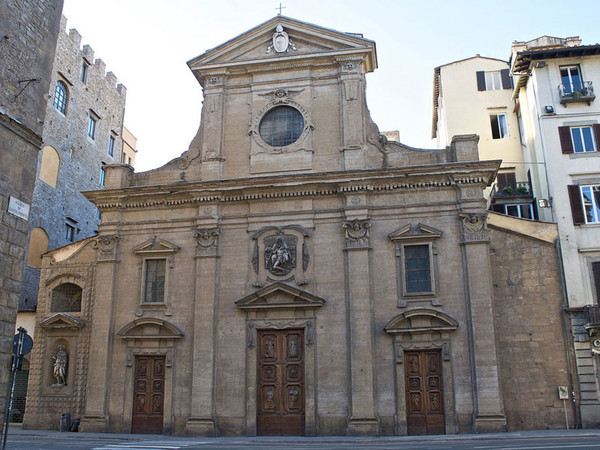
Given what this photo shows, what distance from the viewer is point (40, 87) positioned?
533 inches

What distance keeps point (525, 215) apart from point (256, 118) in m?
13.2

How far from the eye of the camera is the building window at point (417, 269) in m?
22.3

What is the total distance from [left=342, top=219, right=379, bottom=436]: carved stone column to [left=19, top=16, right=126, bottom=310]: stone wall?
16.0 metres

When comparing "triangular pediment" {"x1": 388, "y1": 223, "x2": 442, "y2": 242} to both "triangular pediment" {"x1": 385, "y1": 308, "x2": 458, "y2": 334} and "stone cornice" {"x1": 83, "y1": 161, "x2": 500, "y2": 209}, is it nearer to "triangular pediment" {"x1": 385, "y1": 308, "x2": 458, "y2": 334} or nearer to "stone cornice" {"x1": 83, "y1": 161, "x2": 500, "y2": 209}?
"stone cornice" {"x1": 83, "y1": 161, "x2": 500, "y2": 209}

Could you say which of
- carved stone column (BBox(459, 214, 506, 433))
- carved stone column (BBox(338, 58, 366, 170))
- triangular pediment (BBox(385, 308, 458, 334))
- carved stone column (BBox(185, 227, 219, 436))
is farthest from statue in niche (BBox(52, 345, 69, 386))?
carved stone column (BBox(459, 214, 506, 433))

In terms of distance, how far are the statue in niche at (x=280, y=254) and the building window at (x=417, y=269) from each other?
4.30 m

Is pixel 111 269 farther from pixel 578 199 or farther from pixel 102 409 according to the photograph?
pixel 578 199

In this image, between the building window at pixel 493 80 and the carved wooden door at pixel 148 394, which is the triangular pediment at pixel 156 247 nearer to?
the carved wooden door at pixel 148 394

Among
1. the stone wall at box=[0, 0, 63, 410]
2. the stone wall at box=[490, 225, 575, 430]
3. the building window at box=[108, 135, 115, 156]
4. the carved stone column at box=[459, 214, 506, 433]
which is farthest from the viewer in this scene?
the building window at box=[108, 135, 115, 156]

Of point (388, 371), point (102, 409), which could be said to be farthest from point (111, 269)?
point (388, 371)

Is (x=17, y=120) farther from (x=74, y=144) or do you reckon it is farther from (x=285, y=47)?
(x=74, y=144)

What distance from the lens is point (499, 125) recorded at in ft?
103

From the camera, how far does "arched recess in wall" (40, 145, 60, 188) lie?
30.2m

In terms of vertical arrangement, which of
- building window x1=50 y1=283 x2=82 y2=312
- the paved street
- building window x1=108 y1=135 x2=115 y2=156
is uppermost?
building window x1=108 y1=135 x2=115 y2=156
